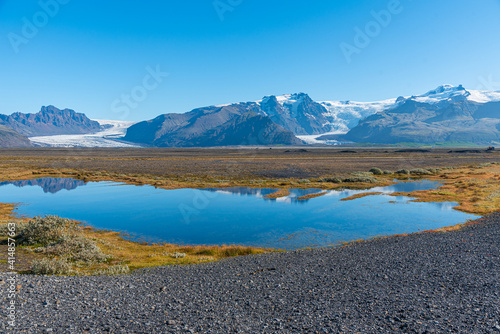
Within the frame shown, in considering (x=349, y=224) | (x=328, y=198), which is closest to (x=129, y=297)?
(x=349, y=224)

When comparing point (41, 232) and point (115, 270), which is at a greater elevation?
point (41, 232)

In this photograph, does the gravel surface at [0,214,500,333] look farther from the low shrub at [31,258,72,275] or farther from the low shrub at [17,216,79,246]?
Answer: the low shrub at [17,216,79,246]

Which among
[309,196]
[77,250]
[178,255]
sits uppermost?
→ [77,250]

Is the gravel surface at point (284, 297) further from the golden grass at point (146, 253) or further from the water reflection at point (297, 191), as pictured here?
the water reflection at point (297, 191)

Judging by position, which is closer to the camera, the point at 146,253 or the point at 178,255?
the point at 178,255

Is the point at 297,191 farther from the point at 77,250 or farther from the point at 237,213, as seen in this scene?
the point at 77,250

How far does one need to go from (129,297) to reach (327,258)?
12.4 m

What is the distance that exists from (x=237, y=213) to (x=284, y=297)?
2345 centimetres

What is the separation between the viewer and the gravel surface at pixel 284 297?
10945 mm

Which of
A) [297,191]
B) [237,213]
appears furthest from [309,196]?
[237,213]

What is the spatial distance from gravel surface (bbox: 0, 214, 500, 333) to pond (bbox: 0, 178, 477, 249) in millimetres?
7392

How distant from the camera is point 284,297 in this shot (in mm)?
13703

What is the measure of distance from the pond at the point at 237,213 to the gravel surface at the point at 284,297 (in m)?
7.39

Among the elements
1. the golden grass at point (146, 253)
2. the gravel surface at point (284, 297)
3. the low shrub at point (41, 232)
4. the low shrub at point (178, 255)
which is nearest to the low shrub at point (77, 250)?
the golden grass at point (146, 253)
